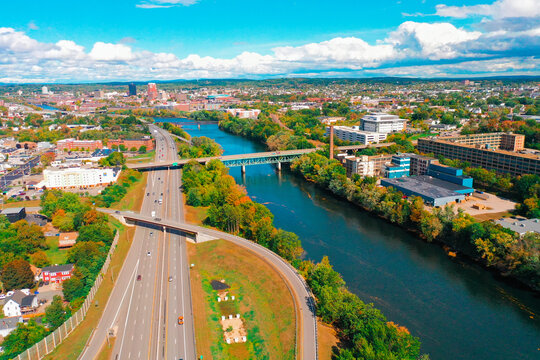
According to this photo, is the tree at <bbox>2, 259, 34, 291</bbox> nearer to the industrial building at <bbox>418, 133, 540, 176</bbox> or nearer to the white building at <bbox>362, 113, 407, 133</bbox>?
the industrial building at <bbox>418, 133, 540, 176</bbox>

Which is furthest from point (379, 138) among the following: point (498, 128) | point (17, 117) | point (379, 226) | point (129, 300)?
point (17, 117)

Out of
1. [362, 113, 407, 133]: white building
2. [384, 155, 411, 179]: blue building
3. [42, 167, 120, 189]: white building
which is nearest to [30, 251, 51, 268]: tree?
[42, 167, 120, 189]: white building

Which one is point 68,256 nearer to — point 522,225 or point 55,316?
point 55,316

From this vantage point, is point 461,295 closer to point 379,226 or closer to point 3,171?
point 379,226

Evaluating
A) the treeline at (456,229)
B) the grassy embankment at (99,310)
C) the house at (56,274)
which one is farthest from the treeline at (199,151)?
the house at (56,274)

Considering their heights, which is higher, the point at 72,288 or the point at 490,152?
the point at 490,152

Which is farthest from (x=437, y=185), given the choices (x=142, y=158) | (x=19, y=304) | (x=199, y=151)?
(x=142, y=158)
